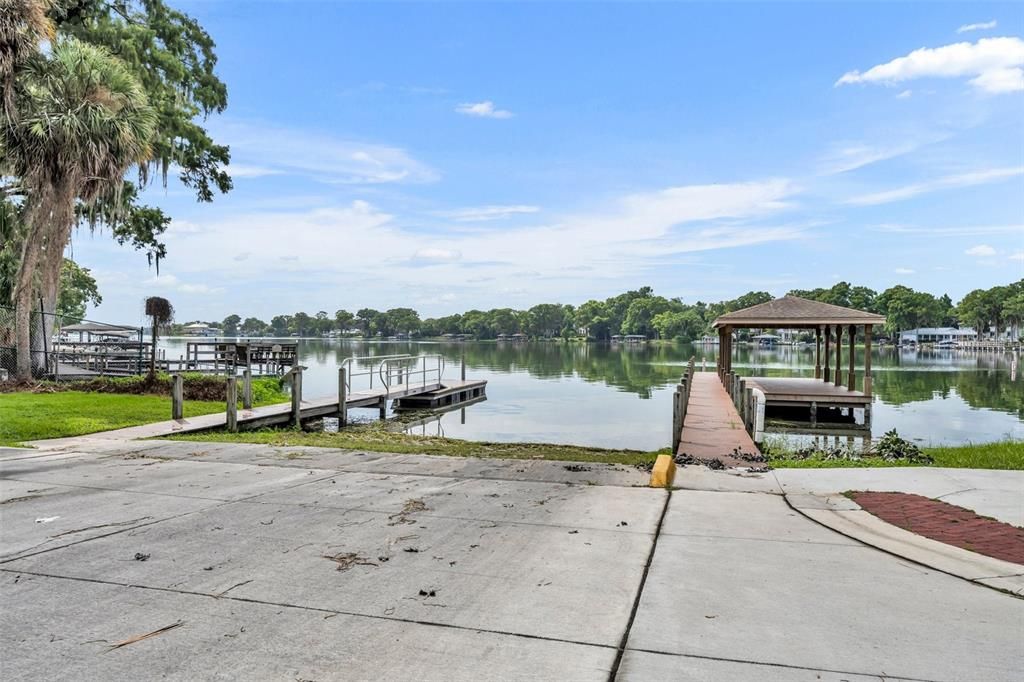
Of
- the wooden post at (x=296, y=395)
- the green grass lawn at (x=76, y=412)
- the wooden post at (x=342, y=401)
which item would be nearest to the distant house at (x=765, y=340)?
the wooden post at (x=342, y=401)

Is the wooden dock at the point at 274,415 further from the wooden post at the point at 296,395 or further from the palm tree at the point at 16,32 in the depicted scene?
the palm tree at the point at 16,32

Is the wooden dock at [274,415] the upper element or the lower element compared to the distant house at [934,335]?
lower

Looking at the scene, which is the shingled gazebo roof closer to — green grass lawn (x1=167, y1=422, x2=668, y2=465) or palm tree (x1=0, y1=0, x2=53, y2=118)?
green grass lawn (x1=167, y1=422, x2=668, y2=465)

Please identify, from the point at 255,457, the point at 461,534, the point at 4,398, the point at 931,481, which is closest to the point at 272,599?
the point at 461,534

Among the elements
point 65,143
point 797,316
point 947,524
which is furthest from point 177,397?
point 797,316

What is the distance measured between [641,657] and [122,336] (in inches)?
1435

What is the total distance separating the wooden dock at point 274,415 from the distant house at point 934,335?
496 ft

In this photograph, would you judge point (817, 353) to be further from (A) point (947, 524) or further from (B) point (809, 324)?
(A) point (947, 524)

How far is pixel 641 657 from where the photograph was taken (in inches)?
137

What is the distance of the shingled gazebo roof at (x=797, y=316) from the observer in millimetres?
23125

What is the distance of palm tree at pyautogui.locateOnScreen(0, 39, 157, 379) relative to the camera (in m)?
17.4

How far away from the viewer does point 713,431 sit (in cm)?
1445

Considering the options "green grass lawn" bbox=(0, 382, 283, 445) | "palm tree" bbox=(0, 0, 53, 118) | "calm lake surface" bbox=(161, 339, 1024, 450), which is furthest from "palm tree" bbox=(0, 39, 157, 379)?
"calm lake surface" bbox=(161, 339, 1024, 450)

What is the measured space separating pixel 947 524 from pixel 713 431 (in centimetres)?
846
